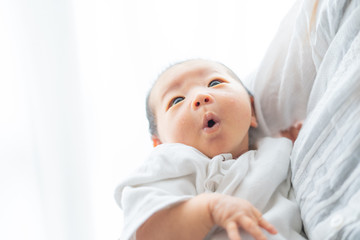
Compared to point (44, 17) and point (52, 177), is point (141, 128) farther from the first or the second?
point (44, 17)

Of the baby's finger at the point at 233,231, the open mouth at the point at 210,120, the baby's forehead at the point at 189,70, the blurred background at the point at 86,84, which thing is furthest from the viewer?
the blurred background at the point at 86,84

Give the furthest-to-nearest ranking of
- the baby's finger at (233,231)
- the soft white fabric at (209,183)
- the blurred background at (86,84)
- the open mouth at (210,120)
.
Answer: the blurred background at (86,84) → the open mouth at (210,120) → the soft white fabric at (209,183) → the baby's finger at (233,231)

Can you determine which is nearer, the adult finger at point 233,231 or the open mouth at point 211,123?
the adult finger at point 233,231

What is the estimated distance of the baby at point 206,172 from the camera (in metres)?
0.69

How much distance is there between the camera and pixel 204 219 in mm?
679

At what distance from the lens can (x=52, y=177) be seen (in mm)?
1366

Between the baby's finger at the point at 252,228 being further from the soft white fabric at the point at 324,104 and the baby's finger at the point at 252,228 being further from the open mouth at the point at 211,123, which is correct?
the open mouth at the point at 211,123

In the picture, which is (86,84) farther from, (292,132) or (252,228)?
(252,228)

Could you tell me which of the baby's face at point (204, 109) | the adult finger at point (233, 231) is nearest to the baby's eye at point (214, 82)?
the baby's face at point (204, 109)

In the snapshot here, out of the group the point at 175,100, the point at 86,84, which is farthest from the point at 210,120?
the point at 86,84

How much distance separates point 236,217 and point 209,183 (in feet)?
0.57

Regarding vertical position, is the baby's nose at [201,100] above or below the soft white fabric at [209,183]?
above

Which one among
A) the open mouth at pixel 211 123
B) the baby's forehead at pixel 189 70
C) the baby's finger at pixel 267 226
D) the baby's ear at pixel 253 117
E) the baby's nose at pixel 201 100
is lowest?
the baby's finger at pixel 267 226

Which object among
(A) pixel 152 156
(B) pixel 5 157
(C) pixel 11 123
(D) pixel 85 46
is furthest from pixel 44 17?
(A) pixel 152 156
